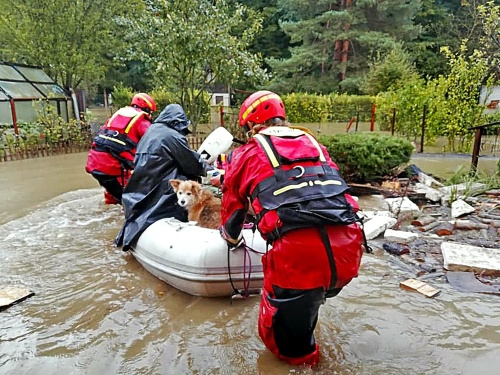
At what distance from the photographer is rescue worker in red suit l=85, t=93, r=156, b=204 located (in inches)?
230

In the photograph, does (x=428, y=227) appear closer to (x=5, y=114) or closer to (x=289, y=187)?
(x=289, y=187)

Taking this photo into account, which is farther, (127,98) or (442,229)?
(127,98)

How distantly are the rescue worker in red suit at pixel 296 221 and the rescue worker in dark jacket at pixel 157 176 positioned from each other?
2046 millimetres

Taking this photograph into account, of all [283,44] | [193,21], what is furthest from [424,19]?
[193,21]

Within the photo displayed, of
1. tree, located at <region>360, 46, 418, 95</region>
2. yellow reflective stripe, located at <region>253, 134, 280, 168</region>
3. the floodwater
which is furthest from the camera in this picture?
tree, located at <region>360, 46, 418, 95</region>

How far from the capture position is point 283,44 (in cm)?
2914

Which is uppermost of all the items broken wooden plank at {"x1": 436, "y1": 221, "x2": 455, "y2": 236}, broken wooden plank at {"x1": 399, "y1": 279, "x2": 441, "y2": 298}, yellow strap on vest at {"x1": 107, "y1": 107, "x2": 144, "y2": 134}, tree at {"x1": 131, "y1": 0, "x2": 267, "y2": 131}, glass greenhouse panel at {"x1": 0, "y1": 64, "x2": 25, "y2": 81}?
tree at {"x1": 131, "y1": 0, "x2": 267, "y2": 131}

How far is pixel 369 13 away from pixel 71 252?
80.2ft

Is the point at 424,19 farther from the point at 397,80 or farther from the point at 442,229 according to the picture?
the point at 442,229

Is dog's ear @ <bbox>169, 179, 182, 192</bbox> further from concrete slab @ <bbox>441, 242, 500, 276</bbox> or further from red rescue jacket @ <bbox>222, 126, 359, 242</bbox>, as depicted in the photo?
concrete slab @ <bbox>441, 242, 500, 276</bbox>

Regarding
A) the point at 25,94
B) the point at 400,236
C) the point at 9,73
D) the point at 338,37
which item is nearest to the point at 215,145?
the point at 400,236

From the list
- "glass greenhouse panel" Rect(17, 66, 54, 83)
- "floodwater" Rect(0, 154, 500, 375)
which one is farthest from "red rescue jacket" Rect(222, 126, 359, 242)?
"glass greenhouse panel" Rect(17, 66, 54, 83)

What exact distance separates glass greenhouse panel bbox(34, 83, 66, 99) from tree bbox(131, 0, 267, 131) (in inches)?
142

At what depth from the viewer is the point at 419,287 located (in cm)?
379
